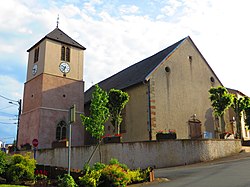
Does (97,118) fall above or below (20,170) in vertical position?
above

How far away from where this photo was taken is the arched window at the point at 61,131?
86.9ft

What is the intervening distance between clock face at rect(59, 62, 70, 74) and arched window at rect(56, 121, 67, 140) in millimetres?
5649

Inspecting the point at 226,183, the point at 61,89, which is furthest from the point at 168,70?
the point at 226,183

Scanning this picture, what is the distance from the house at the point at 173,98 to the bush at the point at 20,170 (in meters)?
11.8

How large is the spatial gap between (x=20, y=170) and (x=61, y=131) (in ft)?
54.1

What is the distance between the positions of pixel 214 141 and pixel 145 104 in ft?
21.4

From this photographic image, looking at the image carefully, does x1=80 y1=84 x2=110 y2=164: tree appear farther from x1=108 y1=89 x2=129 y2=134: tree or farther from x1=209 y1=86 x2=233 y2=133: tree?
x1=209 y1=86 x2=233 y2=133: tree

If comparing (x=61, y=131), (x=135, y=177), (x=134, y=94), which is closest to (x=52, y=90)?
(x=61, y=131)

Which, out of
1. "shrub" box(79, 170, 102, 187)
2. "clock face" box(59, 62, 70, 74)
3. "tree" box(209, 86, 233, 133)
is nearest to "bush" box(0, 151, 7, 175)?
"shrub" box(79, 170, 102, 187)

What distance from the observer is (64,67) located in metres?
28.6

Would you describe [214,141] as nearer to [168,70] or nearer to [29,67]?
[168,70]

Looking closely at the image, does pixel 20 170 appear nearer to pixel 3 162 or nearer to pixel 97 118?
pixel 3 162

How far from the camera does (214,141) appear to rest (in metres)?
17.9

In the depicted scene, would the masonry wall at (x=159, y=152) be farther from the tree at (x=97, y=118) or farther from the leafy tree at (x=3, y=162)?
the leafy tree at (x=3, y=162)
